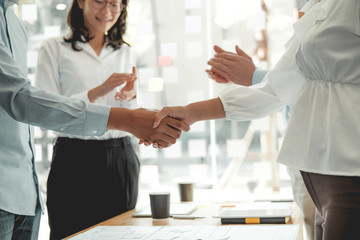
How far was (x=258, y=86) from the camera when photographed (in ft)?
5.05

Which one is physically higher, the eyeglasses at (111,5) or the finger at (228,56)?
the eyeglasses at (111,5)

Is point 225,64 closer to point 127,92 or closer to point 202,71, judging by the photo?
point 127,92

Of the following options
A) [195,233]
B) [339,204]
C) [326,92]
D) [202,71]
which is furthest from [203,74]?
[339,204]

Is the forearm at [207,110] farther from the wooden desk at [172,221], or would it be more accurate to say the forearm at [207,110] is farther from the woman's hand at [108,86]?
the woman's hand at [108,86]

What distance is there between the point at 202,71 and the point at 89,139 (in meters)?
1.44

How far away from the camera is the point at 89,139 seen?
2365 millimetres

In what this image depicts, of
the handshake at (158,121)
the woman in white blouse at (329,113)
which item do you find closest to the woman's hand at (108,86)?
the handshake at (158,121)

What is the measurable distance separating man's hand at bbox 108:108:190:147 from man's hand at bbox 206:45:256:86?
31cm

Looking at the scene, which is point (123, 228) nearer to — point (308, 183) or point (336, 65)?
point (308, 183)

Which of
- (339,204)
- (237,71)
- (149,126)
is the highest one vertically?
(237,71)

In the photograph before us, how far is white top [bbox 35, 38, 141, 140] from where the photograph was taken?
8.04ft

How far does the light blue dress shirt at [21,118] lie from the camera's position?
157 cm

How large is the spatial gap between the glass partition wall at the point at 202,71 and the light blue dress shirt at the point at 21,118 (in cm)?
189

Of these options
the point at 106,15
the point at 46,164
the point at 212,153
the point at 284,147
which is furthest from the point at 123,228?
the point at 46,164
